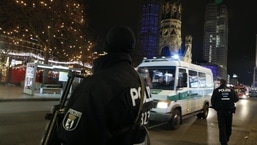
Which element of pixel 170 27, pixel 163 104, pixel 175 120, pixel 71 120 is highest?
pixel 170 27

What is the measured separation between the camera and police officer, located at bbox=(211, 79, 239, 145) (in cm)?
852

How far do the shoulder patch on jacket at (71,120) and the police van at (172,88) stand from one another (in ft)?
29.0

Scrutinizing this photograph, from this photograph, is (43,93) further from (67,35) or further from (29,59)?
(29,59)

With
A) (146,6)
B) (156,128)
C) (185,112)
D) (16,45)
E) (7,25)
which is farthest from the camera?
(146,6)

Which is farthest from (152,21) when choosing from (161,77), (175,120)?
(175,120)

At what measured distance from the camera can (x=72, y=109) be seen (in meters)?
1.98

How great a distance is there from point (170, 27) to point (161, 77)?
71029 mm

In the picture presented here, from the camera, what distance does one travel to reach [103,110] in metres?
1.95

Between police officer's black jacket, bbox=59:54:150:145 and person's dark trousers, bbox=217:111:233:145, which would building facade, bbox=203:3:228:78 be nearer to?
person's dark trousers, bbox=217:111:233:145

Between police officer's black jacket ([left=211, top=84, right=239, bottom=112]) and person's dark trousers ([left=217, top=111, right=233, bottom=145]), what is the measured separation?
0.44 ft

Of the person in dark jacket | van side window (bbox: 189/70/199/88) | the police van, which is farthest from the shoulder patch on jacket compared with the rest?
van side window (bbox: 189/70/199/88)

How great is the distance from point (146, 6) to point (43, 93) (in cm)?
7275

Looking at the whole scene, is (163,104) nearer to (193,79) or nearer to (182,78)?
(182,78)

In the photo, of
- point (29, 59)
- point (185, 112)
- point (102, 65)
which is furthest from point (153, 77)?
point (29, 59)
